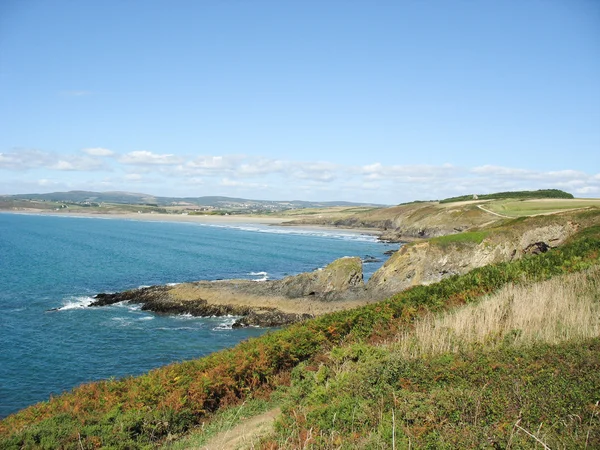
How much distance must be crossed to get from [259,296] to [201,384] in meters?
30.3

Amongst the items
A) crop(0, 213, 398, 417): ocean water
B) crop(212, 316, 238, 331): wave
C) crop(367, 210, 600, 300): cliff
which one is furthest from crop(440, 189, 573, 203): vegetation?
crop(212, 316, 238, 331): wave

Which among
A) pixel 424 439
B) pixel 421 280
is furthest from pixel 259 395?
pixel 421 280

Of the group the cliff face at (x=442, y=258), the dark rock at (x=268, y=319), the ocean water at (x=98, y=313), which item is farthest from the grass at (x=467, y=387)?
the cliff face at (x=442, y=258)

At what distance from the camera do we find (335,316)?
16.2 m

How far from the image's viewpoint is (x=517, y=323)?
1131 centimetres

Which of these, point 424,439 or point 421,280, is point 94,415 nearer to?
point 424,439

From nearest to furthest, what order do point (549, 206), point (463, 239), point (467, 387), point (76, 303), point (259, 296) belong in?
point (467, 387) → point (76, 303) → point (259, 296) → point (463, 239) → point (549, 206)

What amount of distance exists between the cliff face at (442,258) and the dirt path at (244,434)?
31.9 m

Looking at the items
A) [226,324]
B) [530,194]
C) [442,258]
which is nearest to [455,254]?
[442,258]

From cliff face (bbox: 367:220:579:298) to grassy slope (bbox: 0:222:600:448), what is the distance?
24198 mm

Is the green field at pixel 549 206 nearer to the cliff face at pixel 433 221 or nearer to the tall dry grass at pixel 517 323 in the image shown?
the cliff face at pixel 433 221

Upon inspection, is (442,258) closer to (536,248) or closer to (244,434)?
(536,248)

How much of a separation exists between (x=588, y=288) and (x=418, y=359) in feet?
26.3

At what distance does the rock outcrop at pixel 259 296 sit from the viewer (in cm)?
3876
